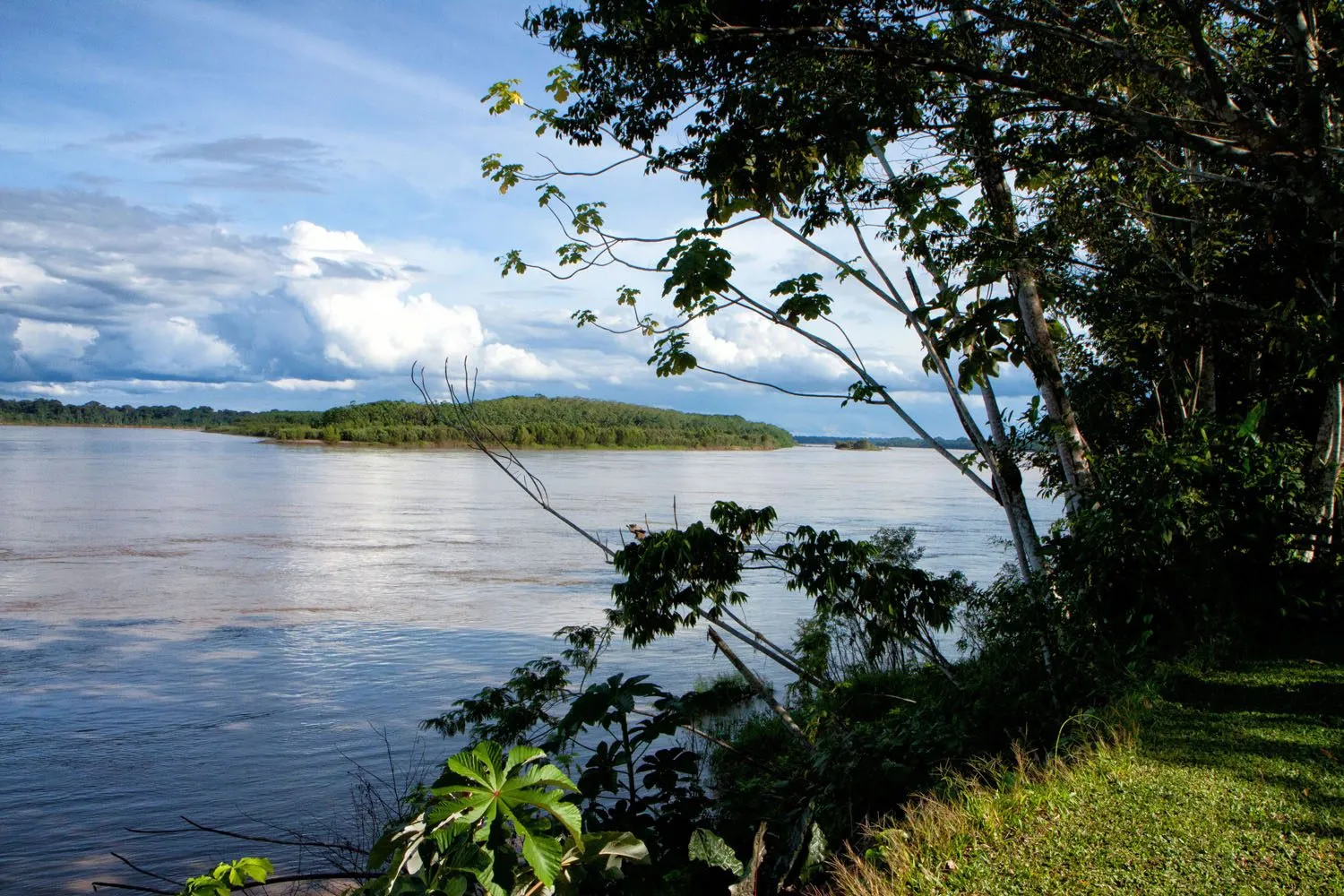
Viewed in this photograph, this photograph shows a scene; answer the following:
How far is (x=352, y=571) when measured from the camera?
2153 cm

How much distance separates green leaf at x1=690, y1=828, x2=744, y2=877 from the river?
4.28 metres

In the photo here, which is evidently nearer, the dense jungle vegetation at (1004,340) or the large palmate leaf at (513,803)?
the large palmate leaf at (513,803)

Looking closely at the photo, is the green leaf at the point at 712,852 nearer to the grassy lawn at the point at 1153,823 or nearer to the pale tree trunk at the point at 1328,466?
the grassy lawn at the point at 1153,823

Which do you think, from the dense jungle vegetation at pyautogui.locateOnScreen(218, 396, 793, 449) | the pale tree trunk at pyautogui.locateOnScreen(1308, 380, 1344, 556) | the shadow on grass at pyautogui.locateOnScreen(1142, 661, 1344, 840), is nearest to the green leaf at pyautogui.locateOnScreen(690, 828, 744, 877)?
the shadow on grass at pyautogui.locateOnScreen(1142, 661, 1344, 840)

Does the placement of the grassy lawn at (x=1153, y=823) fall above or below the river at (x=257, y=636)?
Answer: above

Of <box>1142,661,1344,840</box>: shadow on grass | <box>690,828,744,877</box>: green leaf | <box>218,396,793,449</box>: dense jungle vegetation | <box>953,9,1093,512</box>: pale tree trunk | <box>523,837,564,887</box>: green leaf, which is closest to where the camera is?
<box>523,837,564,887</box>: green leaf

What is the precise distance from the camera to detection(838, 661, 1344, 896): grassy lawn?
3711 mm

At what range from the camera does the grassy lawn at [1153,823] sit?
371 centimetres

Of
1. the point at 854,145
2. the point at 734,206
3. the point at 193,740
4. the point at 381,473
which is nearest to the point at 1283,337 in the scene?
the point at 854,145

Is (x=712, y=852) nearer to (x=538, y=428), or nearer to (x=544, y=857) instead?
(x=544, y=857)

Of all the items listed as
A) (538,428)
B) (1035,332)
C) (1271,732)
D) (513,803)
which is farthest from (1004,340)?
(538,428)

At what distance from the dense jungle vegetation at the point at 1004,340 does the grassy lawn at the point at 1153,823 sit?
6 centimetres

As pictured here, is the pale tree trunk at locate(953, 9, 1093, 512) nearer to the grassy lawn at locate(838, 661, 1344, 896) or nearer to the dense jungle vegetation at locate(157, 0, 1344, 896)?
the dense jungle vegetation at locate(157, 0, 1344, 896)

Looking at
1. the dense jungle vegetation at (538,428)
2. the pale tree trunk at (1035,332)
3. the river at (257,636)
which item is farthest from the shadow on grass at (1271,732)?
the dense jungle vegetation at (538,428)
